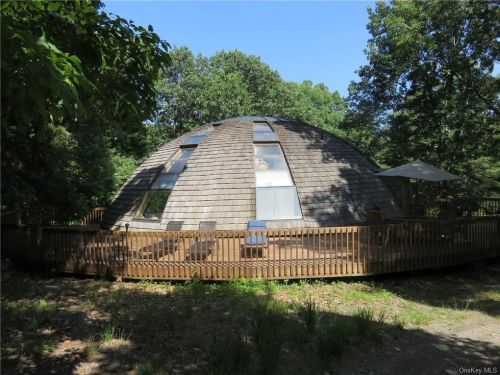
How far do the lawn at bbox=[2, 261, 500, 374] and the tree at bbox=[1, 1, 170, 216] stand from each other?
9.14 feet

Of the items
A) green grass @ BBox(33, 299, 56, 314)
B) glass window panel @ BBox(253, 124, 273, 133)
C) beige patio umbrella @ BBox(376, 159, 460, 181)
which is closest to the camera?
green grass @ BBox(33, 299, 56, 314)

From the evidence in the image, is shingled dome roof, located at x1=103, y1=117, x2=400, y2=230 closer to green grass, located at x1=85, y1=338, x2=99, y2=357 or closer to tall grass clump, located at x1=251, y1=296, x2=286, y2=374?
tall grass clump, located at x1=251, y1=296, x2=286, y2=374

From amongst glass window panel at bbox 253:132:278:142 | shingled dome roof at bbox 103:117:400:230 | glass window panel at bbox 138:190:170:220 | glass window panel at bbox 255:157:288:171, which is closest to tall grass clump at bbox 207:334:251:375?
shingled dome roof at bbox 103:117:400:230

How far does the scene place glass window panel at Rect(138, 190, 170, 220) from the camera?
1378cm

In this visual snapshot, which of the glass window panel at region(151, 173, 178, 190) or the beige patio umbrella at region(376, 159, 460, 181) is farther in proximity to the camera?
the glass window panel at region(151, 173, 178, 190)

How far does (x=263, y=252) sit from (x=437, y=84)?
15852 mm

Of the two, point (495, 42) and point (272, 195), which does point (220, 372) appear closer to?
point (272, 195)

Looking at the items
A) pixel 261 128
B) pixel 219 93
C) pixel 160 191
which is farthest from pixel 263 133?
pixel 219 93

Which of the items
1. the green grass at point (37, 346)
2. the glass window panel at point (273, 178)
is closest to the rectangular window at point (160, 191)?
the glass window panel at point (273, 178)

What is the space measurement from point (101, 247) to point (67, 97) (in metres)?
7.45

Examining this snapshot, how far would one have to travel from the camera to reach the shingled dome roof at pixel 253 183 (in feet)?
42.6

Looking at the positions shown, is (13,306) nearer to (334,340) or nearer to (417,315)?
(334,340)

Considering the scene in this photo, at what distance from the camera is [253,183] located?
44.0 ft

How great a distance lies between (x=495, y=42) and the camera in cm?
1681
